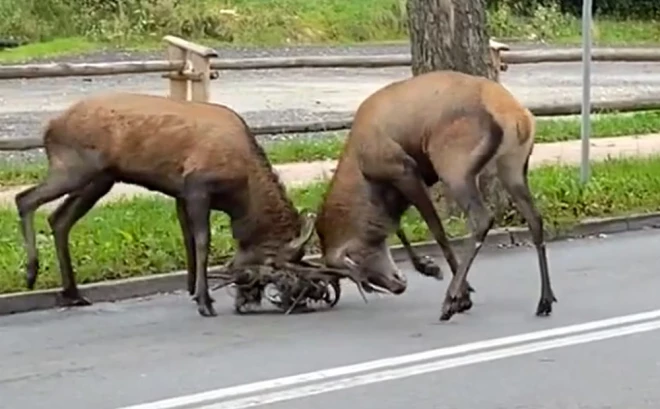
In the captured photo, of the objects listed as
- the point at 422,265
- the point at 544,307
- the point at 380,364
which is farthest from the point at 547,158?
the point at 380,364

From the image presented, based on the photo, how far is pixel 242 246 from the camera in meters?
9.83

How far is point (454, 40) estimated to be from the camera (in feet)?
42.0

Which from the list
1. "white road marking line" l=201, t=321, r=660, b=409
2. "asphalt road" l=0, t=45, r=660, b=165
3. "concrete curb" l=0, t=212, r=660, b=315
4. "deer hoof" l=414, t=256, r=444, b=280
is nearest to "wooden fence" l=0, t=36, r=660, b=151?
"concrete curb" l=0, t=212, r=660, b=315

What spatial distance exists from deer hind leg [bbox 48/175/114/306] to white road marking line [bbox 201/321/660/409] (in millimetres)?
2590

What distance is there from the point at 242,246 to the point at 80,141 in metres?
1.14

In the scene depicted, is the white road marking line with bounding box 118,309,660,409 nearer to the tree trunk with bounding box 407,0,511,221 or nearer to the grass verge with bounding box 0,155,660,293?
the grass verge with bounding box 0,155,660,293

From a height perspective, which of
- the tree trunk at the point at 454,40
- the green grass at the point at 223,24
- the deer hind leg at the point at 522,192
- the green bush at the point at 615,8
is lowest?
the green bush at the point at 615,8

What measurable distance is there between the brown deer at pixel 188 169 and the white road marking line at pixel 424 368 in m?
1.56

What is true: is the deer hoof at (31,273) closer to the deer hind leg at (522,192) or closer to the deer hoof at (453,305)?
the deer hoof at (453,305)

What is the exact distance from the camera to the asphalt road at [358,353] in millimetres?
7664

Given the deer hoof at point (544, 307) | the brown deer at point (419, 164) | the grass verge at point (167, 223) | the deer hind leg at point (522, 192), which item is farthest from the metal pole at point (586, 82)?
the deer hoof at point (544, 307)

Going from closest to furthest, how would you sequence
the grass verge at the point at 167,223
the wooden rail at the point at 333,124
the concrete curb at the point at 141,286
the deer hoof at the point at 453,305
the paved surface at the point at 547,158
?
the deer hoof at the point at 453,305 → the concrete curb at the point at 141,286 → the grass verge at the point at 167,223 → the wooden rail at the point at 333,124 → the paved surface at the point at 547,158

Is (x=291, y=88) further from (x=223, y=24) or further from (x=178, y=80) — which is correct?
(x=178, y=80)

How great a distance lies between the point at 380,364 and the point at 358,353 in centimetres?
29
